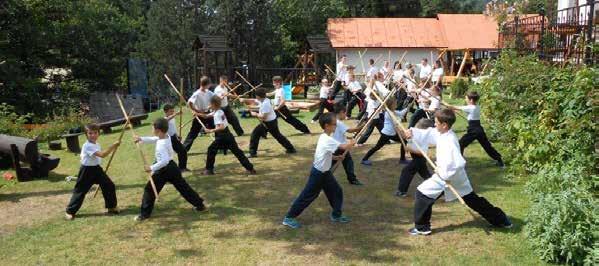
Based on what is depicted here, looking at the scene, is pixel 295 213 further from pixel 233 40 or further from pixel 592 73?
pixel 233 40

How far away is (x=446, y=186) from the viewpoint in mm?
6590

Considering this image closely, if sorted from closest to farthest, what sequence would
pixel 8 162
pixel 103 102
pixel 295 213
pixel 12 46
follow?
pixel 295 213
pixel 8 162
pixel 12 46
pixel 103 102

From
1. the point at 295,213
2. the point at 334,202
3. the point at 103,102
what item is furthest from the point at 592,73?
the point at 103,102

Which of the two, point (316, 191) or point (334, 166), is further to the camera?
point (334, 166)

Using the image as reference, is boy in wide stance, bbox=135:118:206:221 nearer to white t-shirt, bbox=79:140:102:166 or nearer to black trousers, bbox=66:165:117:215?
black trousers, bbox=66:165:117:215

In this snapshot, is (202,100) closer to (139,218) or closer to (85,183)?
(85,183)

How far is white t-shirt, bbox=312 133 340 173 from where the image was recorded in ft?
22.7

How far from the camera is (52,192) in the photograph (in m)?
9.45

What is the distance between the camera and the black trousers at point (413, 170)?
8.28m

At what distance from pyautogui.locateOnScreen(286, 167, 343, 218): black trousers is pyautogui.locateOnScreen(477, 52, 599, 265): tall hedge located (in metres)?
2.42

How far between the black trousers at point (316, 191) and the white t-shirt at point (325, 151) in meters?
0.08

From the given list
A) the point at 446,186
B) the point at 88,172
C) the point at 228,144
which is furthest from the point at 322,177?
the point at 88,172

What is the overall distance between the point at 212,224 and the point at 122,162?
499 centimetres

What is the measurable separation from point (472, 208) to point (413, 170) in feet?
5.62
